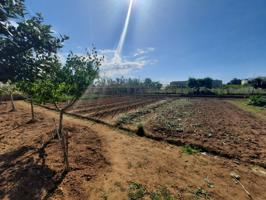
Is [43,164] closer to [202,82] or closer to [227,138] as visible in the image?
[227,138]

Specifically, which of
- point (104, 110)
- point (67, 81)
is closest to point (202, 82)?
point (104, 110)

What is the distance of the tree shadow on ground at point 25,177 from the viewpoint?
17.2 feet

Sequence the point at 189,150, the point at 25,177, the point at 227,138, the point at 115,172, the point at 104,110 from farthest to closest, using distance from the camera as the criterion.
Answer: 1. the point at 104,110
2. the point at 227,138
3. the point at 189,150
4. the point at 115,172
5. the point at 25,177

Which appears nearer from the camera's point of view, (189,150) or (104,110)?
(189,150)

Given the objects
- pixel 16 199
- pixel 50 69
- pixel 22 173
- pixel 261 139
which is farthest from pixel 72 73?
pixel 261 139

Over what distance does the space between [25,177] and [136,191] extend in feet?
10.9

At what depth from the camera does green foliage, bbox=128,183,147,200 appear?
202 inches

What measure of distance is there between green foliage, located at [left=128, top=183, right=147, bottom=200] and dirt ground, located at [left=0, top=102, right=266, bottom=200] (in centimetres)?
9

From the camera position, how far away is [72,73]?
760 centimetres

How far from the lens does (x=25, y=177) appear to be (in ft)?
19.6

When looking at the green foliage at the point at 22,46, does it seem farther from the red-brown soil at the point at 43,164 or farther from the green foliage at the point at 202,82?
the green foliage at the point at 202,82

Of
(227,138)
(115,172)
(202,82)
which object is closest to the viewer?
(115,172)

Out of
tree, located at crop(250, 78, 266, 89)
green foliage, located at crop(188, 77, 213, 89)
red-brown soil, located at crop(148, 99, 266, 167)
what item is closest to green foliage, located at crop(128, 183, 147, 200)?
red-brown soil, located at crop(148, 99, 266, 167)

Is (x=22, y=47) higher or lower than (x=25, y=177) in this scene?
higher
